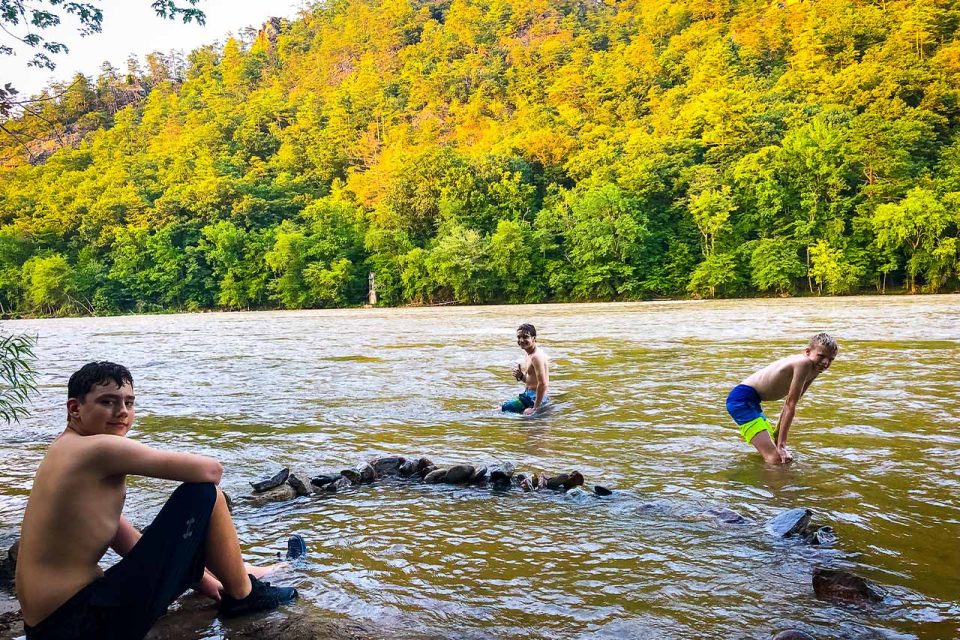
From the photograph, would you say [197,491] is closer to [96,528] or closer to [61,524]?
[96,528]

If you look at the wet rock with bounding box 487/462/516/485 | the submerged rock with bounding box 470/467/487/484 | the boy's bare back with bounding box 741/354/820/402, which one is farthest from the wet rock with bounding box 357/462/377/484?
the boy's bare back with bounding box 741/354/820/402

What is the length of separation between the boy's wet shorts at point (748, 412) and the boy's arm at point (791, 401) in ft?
0.54

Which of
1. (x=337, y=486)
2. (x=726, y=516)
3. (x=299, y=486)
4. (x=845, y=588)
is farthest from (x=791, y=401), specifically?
(x=299, y=486)

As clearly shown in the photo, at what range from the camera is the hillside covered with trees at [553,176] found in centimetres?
4791

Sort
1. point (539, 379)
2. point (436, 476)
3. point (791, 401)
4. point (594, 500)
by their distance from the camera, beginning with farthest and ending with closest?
point (539, 379), point (791, 401), point (436, 476), point (594, 500)

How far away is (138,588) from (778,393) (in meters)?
5.99

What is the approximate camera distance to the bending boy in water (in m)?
6.19

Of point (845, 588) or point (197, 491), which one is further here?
point (845, 588)

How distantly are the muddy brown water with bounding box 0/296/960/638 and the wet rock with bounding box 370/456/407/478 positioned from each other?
291 mm

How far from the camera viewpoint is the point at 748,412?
261 inches

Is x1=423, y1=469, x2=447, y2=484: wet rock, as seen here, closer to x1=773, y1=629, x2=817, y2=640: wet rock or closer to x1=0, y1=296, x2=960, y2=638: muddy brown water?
x1=0, y1=296, x2=960, y2=638: muddy brown water

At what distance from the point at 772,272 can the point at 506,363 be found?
126 ft

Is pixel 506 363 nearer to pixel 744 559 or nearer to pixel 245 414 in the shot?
pixel 245 414

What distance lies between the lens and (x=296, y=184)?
81.1 m
